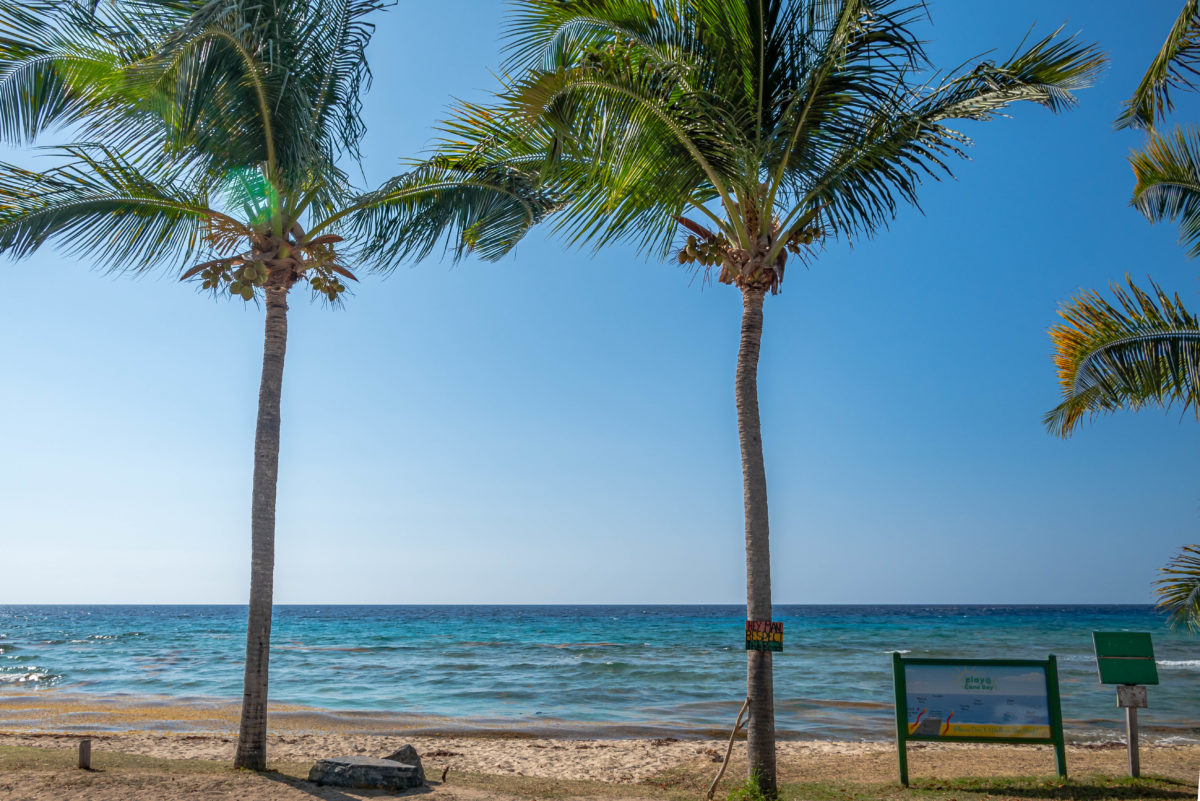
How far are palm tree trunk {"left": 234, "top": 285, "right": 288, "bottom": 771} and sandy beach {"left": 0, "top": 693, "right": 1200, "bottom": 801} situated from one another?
1.50 ft

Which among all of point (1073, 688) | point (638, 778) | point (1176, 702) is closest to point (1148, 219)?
point (638, 778)

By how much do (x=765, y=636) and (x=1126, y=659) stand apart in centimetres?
407

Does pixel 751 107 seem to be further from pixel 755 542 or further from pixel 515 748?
pixel 515 748

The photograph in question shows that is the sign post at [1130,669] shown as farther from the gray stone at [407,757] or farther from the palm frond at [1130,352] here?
the gray stone at [407,757]

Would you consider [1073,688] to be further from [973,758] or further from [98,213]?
[98,213]

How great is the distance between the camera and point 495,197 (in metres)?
8.81

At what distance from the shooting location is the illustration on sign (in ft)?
26.0

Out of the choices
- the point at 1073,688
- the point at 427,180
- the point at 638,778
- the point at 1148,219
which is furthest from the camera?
the point at 1073,688

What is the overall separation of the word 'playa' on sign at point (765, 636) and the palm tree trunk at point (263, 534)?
436 cm

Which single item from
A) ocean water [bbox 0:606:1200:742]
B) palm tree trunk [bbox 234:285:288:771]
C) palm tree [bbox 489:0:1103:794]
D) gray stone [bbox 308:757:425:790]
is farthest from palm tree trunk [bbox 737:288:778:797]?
ocean water [bbox 0:606:1200:742]

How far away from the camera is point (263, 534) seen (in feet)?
25.2

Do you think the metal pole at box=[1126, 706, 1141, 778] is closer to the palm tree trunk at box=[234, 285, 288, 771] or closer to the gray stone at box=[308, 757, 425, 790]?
the gray stone at box=[308, 757, 425, 790]

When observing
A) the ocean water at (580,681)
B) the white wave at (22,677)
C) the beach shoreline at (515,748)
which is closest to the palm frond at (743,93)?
the beach shoreline at (515,748)

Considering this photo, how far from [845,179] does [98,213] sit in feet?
23.8
